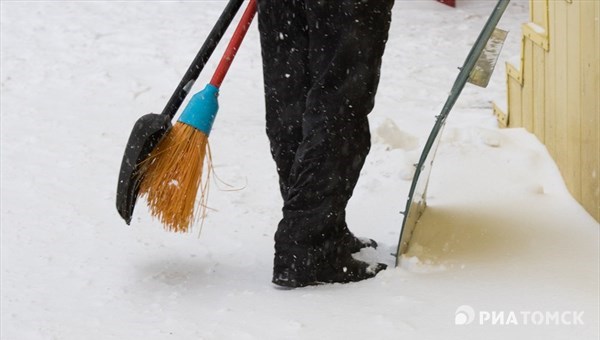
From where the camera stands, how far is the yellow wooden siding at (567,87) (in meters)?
3.20

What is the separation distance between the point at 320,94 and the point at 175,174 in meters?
0.47

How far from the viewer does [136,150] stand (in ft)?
9.55

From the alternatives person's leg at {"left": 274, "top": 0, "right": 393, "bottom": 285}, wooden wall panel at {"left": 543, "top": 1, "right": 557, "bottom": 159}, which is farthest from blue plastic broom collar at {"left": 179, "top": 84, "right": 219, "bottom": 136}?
wooden wall panel at {"left": 543, "top": 1, "right": 557, "bottom": 159}

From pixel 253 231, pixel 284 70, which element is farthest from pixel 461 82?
pixel 253 231

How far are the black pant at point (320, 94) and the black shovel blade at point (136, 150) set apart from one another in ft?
1.06

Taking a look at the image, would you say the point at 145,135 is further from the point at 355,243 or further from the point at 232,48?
the point at 355,243

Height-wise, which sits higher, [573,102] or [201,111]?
[201,111]

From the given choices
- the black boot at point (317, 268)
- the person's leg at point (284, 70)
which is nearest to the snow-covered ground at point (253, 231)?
the black boot at point (317, 268)

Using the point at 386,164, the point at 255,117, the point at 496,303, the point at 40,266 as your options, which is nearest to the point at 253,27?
the point at 255,117

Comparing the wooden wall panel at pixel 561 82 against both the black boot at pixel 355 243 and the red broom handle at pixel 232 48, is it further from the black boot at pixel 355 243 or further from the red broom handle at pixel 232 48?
the red broom handle at pixel 232 48

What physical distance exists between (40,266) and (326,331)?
3.37 ft

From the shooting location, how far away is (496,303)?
2637mm

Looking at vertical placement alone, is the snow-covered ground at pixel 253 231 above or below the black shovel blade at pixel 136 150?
below

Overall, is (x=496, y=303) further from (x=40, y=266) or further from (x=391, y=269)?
(x=40, y=266)
